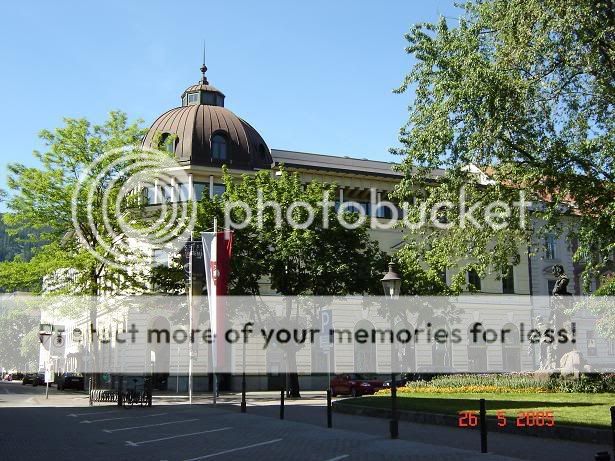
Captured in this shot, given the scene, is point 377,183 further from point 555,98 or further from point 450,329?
point 555,98

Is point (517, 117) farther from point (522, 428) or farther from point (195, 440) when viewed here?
point (195, 440)

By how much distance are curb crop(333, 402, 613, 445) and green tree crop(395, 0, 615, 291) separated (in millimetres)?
7731

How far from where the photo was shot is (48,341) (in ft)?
155

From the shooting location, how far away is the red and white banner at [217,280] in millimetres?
24750

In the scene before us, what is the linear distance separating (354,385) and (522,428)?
78.9 ft

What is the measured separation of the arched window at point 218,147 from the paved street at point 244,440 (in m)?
30.4

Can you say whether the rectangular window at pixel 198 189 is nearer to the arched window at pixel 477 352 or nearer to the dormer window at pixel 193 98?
the dormer window at pixel 193 98

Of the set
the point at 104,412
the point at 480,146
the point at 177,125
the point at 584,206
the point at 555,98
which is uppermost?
the point at 177,125

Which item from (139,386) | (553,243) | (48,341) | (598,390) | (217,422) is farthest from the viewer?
(553,243)

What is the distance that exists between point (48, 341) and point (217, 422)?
99.8ft

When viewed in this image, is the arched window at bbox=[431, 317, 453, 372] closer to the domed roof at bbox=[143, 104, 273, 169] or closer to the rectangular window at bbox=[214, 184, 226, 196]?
the domed roof at bbox=[143, 104, 273, 169]

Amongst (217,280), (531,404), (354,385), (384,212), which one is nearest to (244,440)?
(531,404)

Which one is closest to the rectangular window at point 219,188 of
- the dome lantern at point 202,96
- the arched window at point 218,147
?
the arched window at point 218,147

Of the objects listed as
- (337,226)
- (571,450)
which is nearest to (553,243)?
(337,226)
